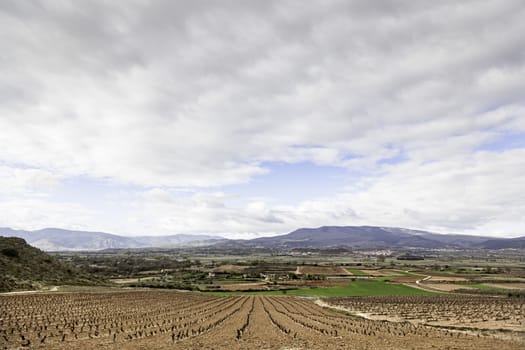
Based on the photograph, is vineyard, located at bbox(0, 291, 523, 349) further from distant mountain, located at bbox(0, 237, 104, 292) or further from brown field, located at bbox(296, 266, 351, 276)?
brown field, located at bbox(296, 266, 351, 276)

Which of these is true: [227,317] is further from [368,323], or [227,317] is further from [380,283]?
[380,283]

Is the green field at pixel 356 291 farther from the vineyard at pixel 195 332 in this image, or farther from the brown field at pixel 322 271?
the vineyard at pixel 195 332

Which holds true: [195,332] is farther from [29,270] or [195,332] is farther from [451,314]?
[29,270]

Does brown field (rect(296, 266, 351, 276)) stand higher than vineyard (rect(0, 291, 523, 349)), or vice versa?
vineyard (rect(0, 291, 523, 349))

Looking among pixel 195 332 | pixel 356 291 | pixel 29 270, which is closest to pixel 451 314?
pixel 195 332

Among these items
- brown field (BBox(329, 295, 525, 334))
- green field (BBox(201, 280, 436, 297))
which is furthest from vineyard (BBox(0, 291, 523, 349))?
green field (BBox(201, 280, 436, 297))

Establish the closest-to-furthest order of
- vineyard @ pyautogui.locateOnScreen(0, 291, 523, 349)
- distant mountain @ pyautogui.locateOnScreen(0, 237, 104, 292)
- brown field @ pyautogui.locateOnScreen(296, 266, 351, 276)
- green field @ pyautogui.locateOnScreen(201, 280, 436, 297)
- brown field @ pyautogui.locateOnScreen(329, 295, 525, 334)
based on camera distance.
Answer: vineyard @ pyautogui.locateOnScreen(0, 291, 523, 349), brown field @ pyautogui.locateOnScreen(329, 295, 525, 334), distant mountain @ pyautogui.locateOnScreen(0, 237, 104, 292), green field @ pyautogui.locateOnScreen(201, 280, 436, 297), brown field @ pyautogui.locateOnScreen(296, 266, 351, 276)

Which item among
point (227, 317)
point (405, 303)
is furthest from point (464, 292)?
point (227, 317)

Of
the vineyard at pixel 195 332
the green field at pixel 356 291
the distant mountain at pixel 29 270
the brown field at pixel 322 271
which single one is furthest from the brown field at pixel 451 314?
the brown field at pixel 322 271
